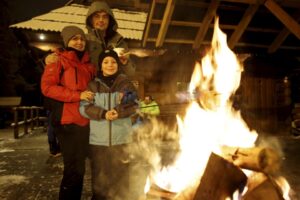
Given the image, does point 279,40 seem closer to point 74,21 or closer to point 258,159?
point 74,21

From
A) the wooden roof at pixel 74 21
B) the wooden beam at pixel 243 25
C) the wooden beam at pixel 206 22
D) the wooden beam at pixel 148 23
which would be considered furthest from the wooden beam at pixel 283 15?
the wooden roof at pixel 74 21

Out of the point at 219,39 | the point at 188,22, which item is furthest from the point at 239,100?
the point at 219,39

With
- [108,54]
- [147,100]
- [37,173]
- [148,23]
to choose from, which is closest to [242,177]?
[108,54]

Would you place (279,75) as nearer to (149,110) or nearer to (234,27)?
(234,27)

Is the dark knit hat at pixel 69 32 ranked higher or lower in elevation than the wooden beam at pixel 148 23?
lower

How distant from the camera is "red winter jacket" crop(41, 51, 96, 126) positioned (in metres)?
3.23

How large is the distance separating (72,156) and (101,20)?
5.60ft

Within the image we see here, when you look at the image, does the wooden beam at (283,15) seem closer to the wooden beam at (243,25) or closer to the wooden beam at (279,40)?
the wooden beam at (243,25)

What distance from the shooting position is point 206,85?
3.93 meters

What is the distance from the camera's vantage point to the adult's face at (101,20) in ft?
12.1

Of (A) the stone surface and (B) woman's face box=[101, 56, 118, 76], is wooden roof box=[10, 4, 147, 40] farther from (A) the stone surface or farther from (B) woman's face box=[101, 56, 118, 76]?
(B) woman's face box=[101, 56, 118, 76]

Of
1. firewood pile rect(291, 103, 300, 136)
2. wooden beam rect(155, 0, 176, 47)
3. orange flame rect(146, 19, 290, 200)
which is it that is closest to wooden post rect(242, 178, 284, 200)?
orange flame rect(146, 19, 290, 200)

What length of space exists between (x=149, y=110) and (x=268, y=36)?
15.4ft

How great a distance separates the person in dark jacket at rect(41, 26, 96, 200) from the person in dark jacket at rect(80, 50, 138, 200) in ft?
0.36
